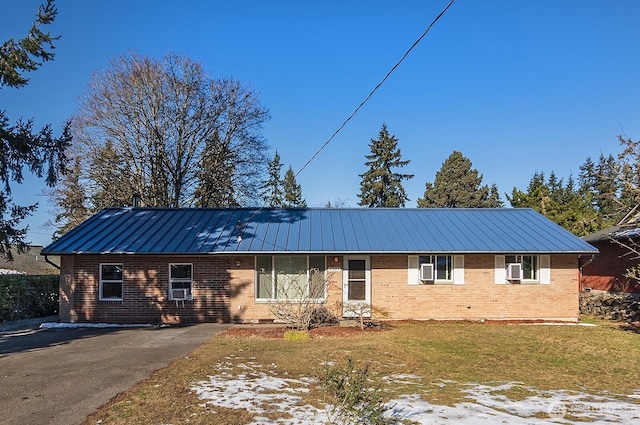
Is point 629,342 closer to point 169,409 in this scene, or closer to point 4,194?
point 169,409

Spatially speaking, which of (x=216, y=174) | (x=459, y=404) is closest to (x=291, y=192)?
(x=216, y=174)

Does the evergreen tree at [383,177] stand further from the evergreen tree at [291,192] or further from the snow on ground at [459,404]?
the snow on ground at [459,404]

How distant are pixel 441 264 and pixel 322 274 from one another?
163 inches

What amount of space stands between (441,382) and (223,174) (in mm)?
23883

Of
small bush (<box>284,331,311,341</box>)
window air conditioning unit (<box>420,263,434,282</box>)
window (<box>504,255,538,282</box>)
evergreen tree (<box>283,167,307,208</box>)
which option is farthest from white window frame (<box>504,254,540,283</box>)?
evergreen tree (<box>283,167,307,208</box>)

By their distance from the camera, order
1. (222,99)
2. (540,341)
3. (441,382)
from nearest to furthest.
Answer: (441,382) < (540,341) < (222,99)

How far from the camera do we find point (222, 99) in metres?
29.0

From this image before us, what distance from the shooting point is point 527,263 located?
1541cm

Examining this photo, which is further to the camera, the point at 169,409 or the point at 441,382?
the point at 441,382

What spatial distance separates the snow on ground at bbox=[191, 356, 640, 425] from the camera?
5.64 meters

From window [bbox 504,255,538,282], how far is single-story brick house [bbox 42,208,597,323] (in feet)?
A: 0.11

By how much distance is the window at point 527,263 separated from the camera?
15297mm

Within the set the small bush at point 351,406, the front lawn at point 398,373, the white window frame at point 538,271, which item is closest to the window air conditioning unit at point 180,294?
the front lawn at point 398,373

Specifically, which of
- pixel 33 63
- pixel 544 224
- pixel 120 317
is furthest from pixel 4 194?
pixel 544 224
